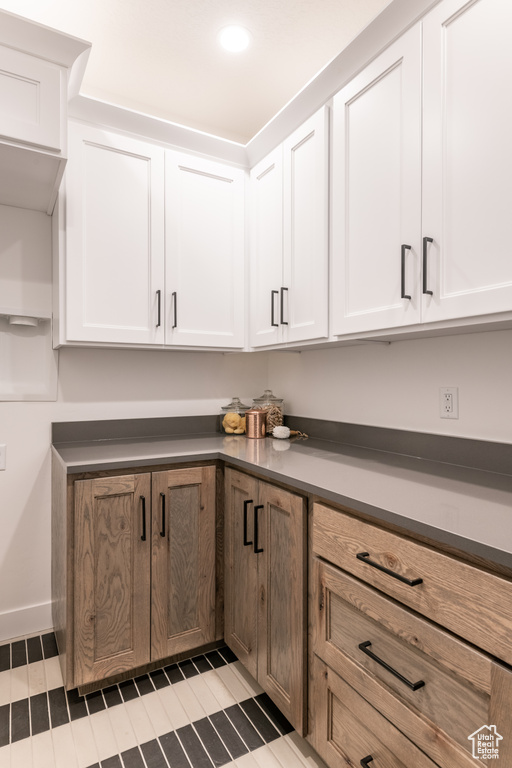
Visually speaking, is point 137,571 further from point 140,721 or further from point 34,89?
point 34,89

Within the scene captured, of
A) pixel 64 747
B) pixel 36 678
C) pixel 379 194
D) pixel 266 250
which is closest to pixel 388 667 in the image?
pixel 64 747

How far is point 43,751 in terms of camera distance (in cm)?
144

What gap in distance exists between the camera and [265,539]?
1.59m

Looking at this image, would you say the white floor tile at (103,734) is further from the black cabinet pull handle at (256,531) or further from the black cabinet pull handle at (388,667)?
the black cabinet pull handle at (388,667)

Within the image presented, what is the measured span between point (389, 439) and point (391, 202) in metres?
0.91

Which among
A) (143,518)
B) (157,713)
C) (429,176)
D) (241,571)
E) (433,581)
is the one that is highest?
(429,176)

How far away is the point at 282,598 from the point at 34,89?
191 cm

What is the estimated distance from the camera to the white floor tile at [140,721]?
1497 millimetres

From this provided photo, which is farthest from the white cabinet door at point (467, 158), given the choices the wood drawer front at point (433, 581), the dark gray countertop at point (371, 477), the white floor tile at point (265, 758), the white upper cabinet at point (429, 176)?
the white floor tile at point (265, 758)

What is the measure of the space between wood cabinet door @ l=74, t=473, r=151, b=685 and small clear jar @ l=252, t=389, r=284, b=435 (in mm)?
891

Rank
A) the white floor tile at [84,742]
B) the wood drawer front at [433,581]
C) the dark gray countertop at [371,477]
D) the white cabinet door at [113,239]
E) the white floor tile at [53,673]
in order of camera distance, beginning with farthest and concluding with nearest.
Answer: the white cabinet door at [113,239] < the white floor tile at [53,673] < the white floor tile at [84,742] < the dark gray countertop at [371,477] < the wood drawer front at [433,581]

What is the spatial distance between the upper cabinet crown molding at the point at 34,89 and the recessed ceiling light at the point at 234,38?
2.02ft

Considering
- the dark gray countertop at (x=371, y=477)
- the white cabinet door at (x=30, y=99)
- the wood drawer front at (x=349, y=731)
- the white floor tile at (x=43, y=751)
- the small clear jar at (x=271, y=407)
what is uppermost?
the white cabinet door at (x=30, y=99)

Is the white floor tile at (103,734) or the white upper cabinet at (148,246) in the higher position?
the white upper cabinet at (148,246)
